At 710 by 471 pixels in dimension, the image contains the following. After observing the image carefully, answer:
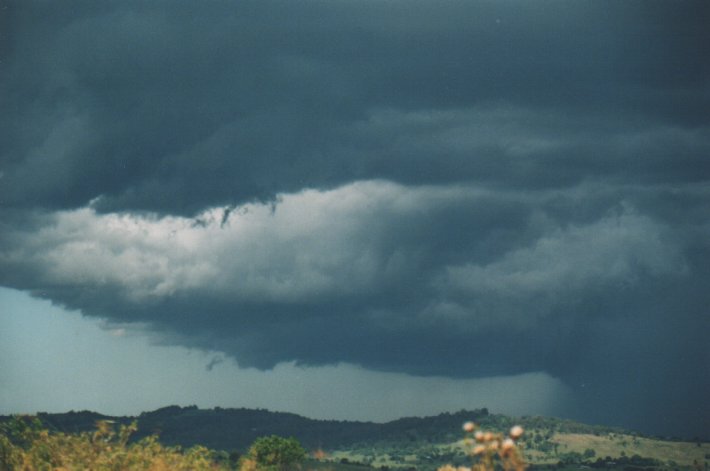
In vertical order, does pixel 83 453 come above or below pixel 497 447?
below

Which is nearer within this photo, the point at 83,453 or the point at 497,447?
the point at 497,447

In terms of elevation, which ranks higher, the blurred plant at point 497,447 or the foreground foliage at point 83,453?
the blurred plant at point 497,447

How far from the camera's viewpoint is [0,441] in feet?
154

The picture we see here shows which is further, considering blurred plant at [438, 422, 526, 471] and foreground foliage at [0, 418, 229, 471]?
foreground foliage at [0, 418, 229, 471]

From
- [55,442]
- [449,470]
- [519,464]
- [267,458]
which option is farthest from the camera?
[267,458]

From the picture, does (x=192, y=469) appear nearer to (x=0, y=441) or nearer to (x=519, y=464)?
(x=0, y=441)

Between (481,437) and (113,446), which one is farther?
(113,446)

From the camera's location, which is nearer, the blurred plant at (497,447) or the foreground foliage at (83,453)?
the blurred plant at (497,447)

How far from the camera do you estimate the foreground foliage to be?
4325 cm

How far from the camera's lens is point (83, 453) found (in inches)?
1745

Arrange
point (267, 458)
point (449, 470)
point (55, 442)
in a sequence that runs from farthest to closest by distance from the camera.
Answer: point (267, 458)
point (55, 442)
point (449, 470)

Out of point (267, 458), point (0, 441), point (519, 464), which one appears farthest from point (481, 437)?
point (267, 458)

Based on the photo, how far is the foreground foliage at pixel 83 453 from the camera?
43250mm

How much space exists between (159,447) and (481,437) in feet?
102
